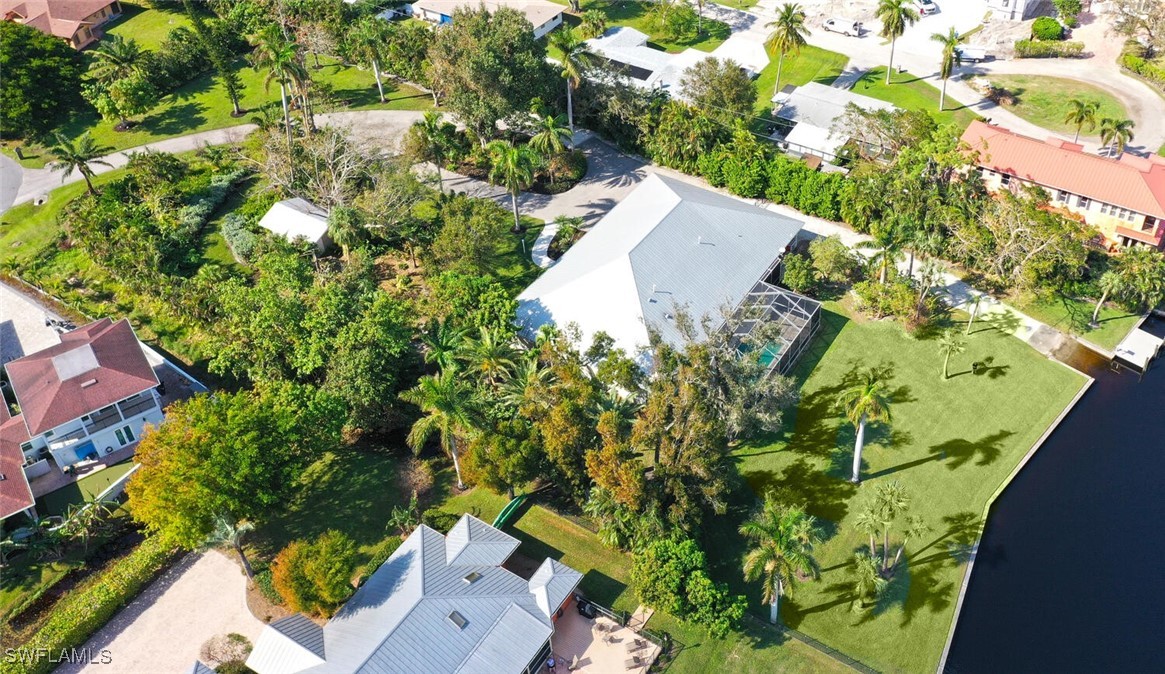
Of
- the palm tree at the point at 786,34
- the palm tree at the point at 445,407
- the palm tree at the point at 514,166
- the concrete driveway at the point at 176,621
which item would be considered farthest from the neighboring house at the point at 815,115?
the concrete driveway at the point at 176,621

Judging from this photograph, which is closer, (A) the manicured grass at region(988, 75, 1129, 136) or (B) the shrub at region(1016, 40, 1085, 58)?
(A) the manicured grass at region(988, 75, 1129, 136)

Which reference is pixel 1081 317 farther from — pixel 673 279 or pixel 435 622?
pixel 435 622

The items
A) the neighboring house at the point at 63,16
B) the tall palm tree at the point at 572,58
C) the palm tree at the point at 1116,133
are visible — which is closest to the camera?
the palm tree at the point at 1116,133

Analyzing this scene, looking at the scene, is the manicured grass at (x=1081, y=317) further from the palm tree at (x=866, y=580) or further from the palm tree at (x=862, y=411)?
the palm tree at (x=866, y=580)

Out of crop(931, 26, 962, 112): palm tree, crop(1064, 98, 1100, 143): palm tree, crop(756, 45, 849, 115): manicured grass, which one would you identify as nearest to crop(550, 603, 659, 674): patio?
crop(756, 45, 849, 115): manicured grass

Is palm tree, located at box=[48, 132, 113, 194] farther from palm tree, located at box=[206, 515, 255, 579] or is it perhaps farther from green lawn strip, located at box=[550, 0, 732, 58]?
green lawn strip, located at box=[550, 0, 732, 58]
